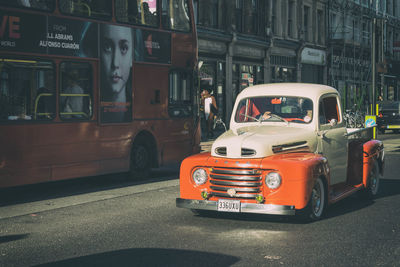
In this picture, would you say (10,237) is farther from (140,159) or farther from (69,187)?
(140,159)

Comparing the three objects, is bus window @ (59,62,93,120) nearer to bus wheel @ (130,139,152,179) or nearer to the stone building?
bus wheel @ (130,139,152,179)

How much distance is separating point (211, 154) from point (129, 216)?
1.45 m

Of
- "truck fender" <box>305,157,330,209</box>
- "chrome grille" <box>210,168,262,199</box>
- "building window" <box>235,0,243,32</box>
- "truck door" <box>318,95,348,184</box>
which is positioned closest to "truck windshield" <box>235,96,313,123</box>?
"truck door" <box>318,95,348,184</box>

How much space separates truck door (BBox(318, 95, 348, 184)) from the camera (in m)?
9.34

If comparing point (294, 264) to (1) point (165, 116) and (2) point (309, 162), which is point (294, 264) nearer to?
(2) point (309, 162)

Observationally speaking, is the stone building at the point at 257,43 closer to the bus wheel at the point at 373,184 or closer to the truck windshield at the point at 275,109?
the bus wheel at the point at 373,184

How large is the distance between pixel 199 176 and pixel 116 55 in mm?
4999

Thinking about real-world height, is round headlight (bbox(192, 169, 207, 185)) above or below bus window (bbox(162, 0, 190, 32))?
below

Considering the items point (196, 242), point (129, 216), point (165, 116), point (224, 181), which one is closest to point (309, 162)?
point (224, 181)

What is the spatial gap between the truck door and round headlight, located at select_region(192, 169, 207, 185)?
1742 millimetres

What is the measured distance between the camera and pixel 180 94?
15133 millimetres

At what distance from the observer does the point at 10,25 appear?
10539 millimetres

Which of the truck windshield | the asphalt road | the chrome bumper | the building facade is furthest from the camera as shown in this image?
the building facade

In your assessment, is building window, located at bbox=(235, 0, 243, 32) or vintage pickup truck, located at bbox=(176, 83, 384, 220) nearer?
vintage pickup truck, located at bbox=(176, 83, 384, 220)
